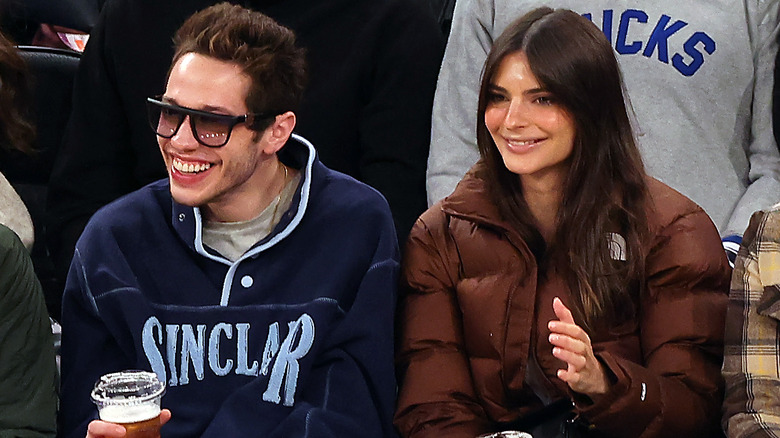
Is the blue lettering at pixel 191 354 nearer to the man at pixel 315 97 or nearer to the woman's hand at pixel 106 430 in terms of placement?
the woman's hand at pixel 106 430

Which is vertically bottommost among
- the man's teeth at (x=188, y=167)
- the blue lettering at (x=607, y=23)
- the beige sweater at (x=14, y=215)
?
the beige sweater at (x=14, y=215)

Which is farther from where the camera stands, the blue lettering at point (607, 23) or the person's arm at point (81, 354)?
the blue lettering at point (607, 23)

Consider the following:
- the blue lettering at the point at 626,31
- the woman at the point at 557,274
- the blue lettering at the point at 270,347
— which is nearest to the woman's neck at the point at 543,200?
the woman at the point at 557,274

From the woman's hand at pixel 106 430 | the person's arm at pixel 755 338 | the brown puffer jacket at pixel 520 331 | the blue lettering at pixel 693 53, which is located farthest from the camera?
the blue lettering at pixel 693 53

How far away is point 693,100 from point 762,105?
0.20 m

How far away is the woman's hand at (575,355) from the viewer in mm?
2104

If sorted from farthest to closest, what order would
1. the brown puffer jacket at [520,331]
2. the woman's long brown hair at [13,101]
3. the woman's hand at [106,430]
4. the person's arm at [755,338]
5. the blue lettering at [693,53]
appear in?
the blue lettering at [693,53] → the woman's long brown hair at [13,101] → the brown puffer jacket at [520,331] → the person's arm at [755,338] → the woman's hand at [106,430]

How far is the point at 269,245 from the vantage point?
8.03 feet

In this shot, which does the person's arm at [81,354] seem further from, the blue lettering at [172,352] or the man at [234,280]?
the blue lettering at [172,352]

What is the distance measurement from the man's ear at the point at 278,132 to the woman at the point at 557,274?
0.40 m

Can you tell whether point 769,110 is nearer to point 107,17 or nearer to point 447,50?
point 447,50

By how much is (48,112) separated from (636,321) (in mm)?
1790

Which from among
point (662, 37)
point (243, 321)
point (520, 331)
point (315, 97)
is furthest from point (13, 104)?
point (662, 37)

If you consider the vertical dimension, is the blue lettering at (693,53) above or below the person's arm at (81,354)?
above
